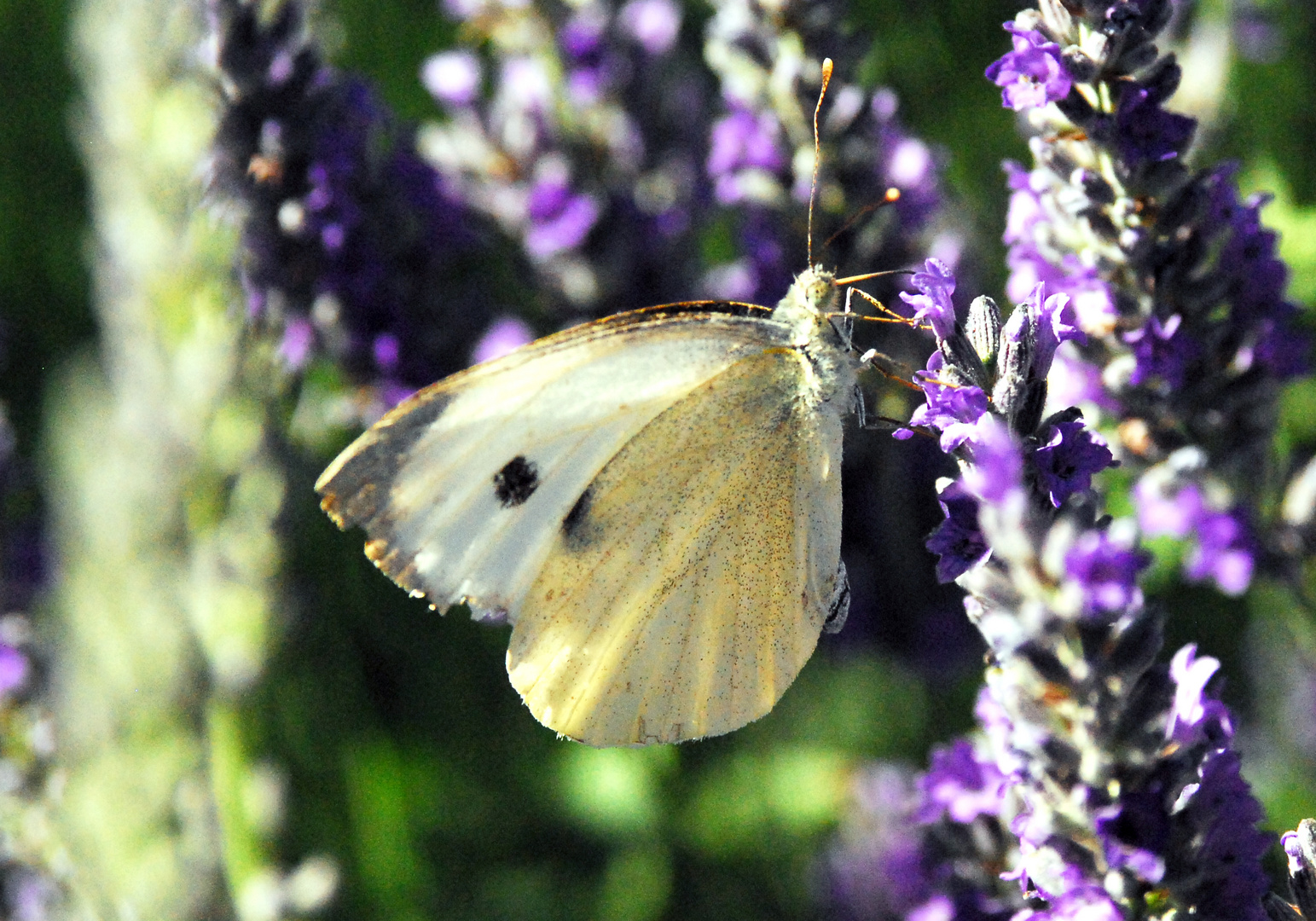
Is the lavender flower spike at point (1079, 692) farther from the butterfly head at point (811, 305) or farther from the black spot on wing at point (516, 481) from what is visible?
the black spot on wing at point (516, 481)

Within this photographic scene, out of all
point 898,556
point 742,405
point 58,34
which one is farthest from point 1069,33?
point 58,34

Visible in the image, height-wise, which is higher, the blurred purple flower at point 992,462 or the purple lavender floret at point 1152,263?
the purple lavender floret at point 1152,263

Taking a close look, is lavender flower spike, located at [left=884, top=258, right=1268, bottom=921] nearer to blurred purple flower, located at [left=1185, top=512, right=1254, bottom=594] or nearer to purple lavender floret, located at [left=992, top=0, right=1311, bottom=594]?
purple lavender floret, located at [left=992, top=0, right=1311, bottom=594]

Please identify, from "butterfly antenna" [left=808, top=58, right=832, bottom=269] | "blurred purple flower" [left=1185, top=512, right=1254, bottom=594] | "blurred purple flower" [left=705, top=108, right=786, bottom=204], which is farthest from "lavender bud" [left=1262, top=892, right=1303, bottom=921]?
"blurred purple flower" [left=705, top=108, right=786, bottom=204]

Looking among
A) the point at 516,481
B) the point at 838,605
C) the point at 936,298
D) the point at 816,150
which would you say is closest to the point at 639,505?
the point at 516,481

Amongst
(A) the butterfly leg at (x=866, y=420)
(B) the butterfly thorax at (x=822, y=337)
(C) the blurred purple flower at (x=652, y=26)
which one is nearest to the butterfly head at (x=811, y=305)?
(B) the butterfly thorax at (x=822, y=337)

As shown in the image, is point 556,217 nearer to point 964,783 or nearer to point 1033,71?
point 1033,71
